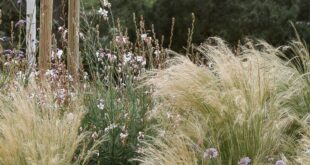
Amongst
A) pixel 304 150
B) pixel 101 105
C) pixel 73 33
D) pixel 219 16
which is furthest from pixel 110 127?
pixel 219 16

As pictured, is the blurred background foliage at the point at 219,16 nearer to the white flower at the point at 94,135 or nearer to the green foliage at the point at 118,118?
the green foliage at the point at 118,118

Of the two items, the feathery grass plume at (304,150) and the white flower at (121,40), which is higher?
the white flower at (121,40)

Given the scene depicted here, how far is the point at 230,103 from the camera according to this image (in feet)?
11.9

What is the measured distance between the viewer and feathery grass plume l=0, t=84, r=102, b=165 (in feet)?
10.1

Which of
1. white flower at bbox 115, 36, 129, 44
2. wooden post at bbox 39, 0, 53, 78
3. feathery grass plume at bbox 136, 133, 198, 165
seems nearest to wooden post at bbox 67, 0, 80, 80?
wooden post at bbox 39, 0, 53, 78

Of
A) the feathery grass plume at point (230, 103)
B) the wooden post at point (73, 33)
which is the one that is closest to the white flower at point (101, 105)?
the feathery grass plume at point (230, 103)

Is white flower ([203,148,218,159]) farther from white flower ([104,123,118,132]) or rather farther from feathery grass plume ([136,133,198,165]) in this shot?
white flower ([104,123,118,132])

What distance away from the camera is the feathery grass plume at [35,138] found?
308cm

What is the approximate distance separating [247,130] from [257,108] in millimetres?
146

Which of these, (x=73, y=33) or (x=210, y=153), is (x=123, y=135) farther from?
(x=73, y=33)

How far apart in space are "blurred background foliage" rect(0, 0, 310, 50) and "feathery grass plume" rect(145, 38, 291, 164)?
27.3ft

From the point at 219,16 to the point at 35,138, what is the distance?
1021 centimetres

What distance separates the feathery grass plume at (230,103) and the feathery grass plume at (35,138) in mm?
695

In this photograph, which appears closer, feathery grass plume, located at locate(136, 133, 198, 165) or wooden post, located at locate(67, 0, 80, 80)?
feathery grass plume, located at locate(136, 133, 198, 165)
